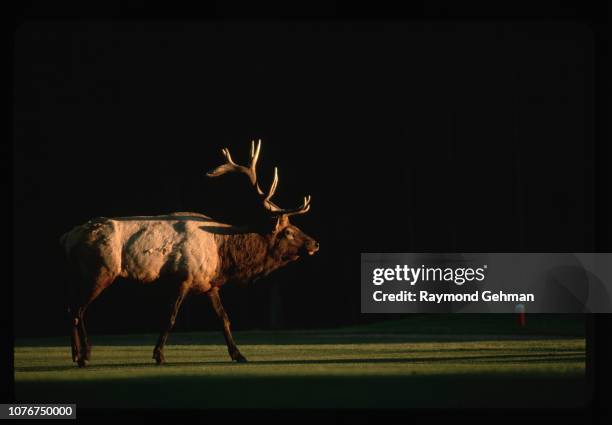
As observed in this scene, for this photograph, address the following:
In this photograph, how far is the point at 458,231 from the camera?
1738 cm

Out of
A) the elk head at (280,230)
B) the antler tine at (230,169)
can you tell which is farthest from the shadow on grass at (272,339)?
the antler tine at (230,169)

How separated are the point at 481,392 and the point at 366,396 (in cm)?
111

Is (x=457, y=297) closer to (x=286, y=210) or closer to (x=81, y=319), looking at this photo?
(x=286, y=210)

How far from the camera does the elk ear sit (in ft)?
43.4

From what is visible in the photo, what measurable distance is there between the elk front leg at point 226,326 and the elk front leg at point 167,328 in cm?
41

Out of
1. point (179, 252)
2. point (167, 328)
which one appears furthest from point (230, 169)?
point (167, 328)

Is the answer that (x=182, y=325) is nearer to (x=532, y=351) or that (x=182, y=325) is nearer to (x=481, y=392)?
(x=532, y=351)

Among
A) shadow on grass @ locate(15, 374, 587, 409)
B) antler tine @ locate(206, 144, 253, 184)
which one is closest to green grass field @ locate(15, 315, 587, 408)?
shadow on grass @ locate(15, 374, 587, 409)

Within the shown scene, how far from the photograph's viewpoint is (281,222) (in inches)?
523

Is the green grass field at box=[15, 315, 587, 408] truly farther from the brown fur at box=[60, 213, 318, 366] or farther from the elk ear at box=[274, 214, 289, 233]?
the elk ear at box=[274, 214, 289, 233]

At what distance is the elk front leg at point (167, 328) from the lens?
40.5ft

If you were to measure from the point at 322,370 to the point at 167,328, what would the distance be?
6.38 ft

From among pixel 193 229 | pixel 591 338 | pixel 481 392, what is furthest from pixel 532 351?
pixel 193 229

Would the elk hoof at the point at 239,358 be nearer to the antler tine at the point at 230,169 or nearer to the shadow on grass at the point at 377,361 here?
the shadow on grass at the point at 377,361
